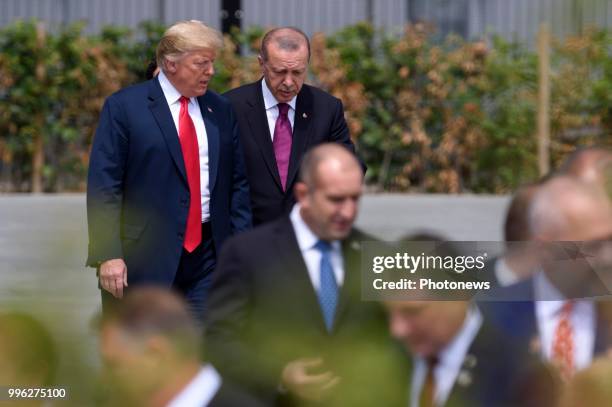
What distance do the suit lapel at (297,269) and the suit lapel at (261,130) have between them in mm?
1499

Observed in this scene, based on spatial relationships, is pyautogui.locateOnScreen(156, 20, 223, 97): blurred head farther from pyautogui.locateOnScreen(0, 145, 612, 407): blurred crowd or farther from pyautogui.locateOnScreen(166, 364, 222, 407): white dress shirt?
pyautogui.locateOnScreen(166, 364, 222, 407): white dress shirt

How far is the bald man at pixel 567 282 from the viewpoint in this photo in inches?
87.9

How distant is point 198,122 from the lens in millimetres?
3834

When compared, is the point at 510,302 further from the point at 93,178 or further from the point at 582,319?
the point at 93,178

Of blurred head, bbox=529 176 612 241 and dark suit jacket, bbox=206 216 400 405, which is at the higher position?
blurred head, bbox=529 176 612 241

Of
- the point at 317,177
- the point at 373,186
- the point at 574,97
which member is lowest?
the point at 373,186

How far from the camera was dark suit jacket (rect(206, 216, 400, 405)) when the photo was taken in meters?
1.95

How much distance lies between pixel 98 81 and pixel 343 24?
2530mm

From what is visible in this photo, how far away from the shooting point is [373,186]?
11.6m

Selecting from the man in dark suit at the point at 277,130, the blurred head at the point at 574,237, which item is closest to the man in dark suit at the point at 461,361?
the blurred head at the point at 574,237

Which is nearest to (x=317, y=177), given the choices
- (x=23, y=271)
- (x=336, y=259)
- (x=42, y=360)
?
(x=336, y=259)

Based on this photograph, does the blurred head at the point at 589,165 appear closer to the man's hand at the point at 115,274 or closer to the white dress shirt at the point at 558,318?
the white dress shirt at the point at 558,318

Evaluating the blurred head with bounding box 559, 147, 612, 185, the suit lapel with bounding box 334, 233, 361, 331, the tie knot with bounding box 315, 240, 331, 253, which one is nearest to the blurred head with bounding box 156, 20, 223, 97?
the blurred head with bounding box 559, 147, 612, 185

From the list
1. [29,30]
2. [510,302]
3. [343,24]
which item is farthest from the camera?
[343,24]
